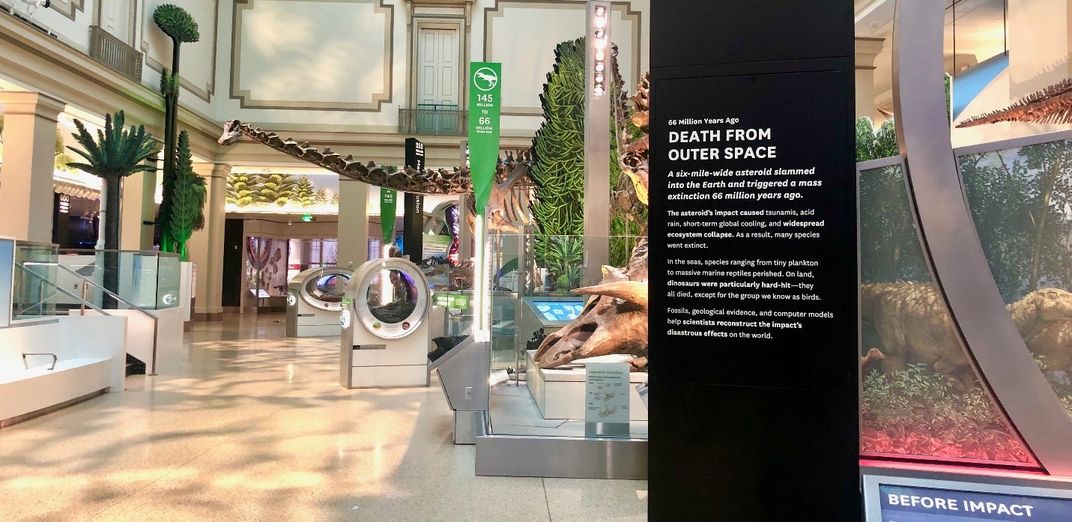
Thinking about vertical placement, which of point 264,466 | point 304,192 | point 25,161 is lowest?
point 264,466

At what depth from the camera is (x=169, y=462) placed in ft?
11.5

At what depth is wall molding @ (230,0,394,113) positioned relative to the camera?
48.4ft

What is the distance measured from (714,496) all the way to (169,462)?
3.26m

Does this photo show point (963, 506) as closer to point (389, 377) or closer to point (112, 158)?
point (389, 377)

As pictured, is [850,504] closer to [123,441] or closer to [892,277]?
[892,277]

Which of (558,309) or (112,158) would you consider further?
(112,158)

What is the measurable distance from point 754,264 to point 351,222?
559 inches

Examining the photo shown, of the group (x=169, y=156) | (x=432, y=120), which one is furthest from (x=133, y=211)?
(x=432, y=120)

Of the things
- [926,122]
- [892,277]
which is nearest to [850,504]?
[892,277]

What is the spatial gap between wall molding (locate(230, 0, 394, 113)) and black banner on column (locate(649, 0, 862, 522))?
14432 mm

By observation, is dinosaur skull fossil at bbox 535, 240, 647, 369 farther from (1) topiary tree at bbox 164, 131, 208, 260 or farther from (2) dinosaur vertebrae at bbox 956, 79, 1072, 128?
(1) topiary tree at bbox 164, 131, 208, 260

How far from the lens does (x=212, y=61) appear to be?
14.5m

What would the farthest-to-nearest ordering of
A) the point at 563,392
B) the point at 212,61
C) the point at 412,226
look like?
1. the point at 212,61
2. the point at 412,226
3. the point at 563,392

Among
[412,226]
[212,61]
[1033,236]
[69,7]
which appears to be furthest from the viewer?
[212,61]
